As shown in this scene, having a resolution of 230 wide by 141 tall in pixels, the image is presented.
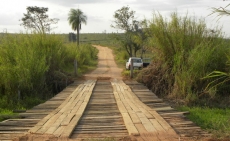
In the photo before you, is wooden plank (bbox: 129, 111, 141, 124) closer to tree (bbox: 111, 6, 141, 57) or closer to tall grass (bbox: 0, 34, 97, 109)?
tall grass (bbox: 0, 34, 97, 109)

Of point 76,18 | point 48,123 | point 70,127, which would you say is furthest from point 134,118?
point 76,18

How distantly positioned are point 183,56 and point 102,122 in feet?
20.5

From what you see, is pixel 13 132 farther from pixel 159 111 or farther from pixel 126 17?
pixel 126 17

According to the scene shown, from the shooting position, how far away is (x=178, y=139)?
5.38 metres

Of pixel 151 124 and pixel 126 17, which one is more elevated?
pixel 126 17

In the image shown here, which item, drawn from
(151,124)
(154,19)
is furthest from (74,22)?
(151,124)

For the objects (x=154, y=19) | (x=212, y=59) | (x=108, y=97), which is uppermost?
(x=154, y=19)

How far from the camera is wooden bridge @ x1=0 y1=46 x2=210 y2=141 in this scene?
560 cm

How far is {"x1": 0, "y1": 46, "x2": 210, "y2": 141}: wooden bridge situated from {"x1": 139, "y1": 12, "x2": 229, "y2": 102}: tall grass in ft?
8.20

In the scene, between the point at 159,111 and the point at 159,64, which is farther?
the point at 159,64

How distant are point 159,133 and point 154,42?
25.7 feet

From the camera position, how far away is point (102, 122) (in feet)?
21.8

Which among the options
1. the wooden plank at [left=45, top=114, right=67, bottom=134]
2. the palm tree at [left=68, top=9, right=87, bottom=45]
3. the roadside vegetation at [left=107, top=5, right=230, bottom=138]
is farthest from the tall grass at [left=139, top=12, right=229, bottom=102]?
the palm tree at [left=68, top=9, right=87, bottom=45]

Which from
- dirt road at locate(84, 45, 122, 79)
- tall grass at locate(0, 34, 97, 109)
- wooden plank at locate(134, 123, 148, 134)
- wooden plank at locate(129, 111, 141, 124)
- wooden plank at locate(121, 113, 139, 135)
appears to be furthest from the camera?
dirt road at locate(84, 45, 122, 79)
